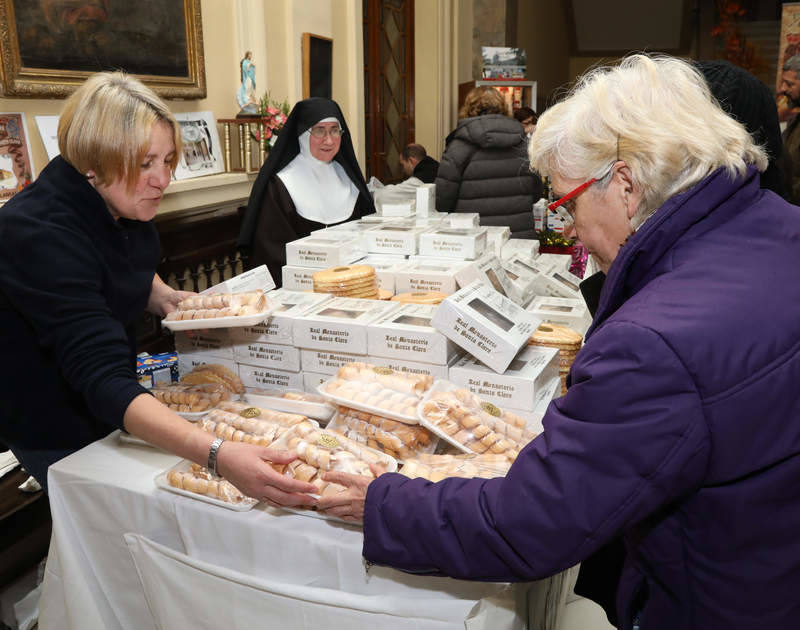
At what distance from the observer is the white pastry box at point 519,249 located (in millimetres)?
3413

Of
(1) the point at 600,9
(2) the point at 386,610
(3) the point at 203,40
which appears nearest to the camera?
(2) the point at 386,610

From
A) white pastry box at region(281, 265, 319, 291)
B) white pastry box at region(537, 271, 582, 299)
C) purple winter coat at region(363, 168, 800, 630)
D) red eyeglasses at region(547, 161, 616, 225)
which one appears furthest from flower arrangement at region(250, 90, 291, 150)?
purple winter coat at region(363, 168, 800, 630)

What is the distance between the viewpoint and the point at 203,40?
5305mm

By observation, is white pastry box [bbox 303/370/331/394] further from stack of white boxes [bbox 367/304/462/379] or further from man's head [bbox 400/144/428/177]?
man's head [bbox 400/144/428/177]

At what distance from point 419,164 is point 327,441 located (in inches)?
232

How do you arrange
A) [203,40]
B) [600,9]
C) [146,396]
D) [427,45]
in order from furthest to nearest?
[600,9], [427,45], [203,40], [146,396]

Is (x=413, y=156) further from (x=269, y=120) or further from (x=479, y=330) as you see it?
(x=479, y=330)

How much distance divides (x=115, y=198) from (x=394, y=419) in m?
0.99

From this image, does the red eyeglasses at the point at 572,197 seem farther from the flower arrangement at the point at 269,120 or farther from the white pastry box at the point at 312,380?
the flower arrangement at the point at 269,120

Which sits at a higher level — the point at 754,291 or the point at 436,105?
the point at 436,105

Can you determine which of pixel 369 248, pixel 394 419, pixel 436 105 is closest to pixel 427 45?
pixel 436 105

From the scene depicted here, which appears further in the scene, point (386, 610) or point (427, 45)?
point (427, 45)

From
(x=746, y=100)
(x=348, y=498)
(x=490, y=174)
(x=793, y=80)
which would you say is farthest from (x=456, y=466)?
(x=793, y=80)

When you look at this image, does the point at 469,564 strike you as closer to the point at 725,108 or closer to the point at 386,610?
the point at 386,610
